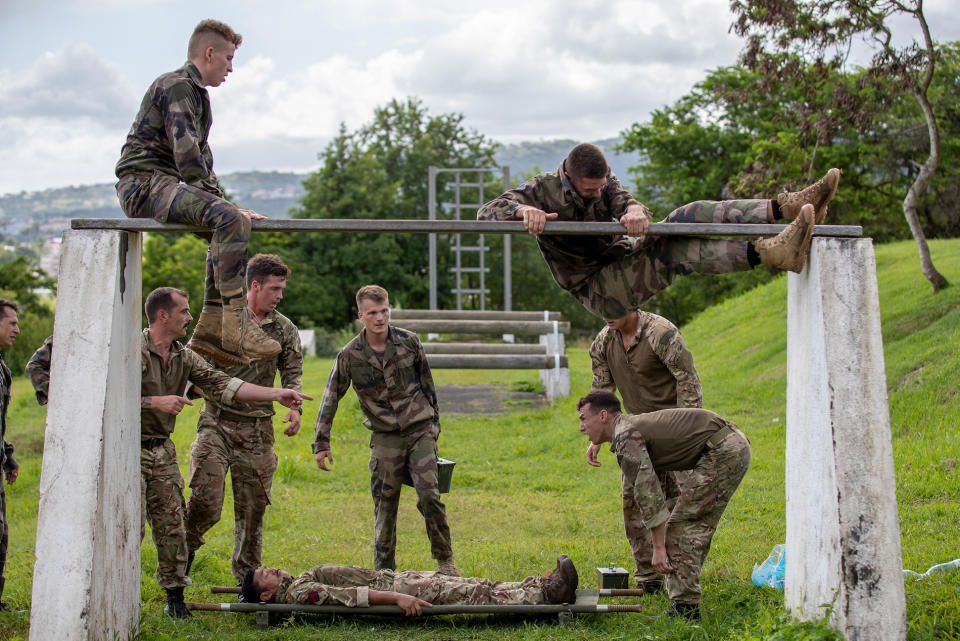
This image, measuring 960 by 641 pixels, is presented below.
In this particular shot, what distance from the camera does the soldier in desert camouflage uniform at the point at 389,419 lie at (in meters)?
7.11

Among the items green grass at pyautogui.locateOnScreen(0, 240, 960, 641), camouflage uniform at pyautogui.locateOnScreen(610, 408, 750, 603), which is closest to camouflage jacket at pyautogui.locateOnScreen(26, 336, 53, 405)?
green grass at pyautogui.locateOnScreen(0, 240, 960, 641)

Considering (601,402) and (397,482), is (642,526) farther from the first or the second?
(397,482)

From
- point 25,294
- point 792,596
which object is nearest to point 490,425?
point 792,596

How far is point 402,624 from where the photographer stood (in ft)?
20.4

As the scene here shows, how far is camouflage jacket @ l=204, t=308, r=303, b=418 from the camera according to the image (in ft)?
23.4

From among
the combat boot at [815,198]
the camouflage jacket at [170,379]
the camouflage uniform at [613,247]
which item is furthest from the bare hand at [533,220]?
the camouflage jacket at [170,379]

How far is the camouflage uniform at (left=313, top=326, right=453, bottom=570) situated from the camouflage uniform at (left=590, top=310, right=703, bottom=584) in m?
1.29

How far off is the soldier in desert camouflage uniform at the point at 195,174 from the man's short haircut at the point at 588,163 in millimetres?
1894

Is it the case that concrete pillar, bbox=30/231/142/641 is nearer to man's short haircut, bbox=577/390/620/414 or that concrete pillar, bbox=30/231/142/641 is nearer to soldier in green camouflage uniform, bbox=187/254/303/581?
soldier in green camouflage uniform, bbox=187/254/303/581

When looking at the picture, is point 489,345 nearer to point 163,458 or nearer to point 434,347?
point 434,347

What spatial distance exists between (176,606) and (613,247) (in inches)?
141

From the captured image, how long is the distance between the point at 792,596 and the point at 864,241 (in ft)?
6.61

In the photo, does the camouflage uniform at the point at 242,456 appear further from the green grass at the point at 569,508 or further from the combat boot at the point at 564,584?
the combat boot at the point at 564,584

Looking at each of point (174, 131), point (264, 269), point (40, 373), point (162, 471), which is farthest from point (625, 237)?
point (40, 373)
